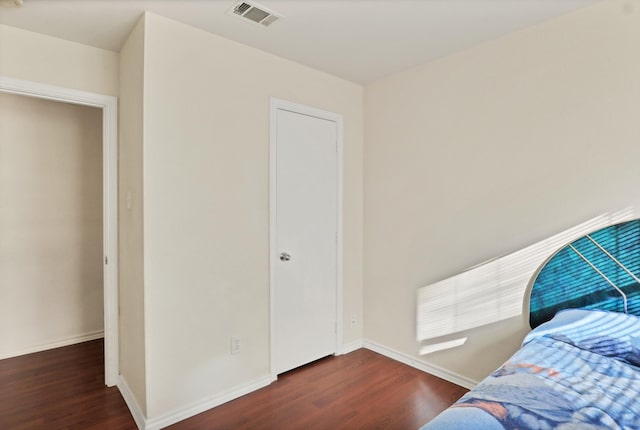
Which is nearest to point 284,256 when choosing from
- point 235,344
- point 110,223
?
point 235,344

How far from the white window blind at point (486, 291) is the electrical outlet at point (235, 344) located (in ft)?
4.79

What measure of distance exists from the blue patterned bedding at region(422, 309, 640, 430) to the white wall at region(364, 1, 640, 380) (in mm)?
548

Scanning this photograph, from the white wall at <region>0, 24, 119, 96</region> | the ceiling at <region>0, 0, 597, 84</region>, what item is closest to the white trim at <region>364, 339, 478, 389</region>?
the ceiling at <region>0, 0, 597, 84</region>

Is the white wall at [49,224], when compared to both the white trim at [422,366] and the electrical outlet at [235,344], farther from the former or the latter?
the white trim at [422,366]

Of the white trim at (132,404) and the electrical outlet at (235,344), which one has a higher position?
the electrical outlet at (235,344)

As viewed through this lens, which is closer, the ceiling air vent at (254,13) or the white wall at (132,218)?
the ceiling air vent at (254,13)

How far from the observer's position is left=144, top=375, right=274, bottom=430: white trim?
218 cm

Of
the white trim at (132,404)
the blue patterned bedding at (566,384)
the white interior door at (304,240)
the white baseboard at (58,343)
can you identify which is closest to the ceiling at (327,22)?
the white interior door at (304,240)

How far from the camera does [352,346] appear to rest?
3346 millimetres

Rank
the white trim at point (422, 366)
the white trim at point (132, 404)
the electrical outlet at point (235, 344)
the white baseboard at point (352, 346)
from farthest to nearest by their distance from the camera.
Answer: the white baseboard at point (352, 346) < the white trim at point (422, 366) < the electrical outlet at point (235, 344) < the white trim at point (132, 404)

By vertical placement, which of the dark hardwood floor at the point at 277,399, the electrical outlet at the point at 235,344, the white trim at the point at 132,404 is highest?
the electrical outlet at the point at 235,344

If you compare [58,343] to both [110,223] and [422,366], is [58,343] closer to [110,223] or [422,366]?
[110,223]

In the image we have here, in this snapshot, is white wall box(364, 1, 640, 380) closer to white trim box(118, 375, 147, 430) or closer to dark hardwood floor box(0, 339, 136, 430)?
white trim box(118, 375, 147, 430)

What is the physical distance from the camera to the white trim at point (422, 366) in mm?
2651
